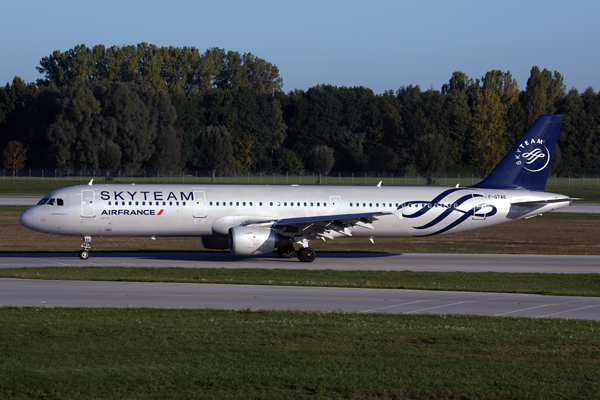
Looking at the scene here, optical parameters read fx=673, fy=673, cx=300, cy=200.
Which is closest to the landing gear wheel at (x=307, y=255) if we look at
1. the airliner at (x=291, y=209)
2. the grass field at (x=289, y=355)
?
the airliner at (x=291, y=209)

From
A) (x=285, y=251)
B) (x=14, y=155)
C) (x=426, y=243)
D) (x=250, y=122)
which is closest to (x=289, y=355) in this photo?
(x=285, y=251)

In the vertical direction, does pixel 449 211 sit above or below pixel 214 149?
below

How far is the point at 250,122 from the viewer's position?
136 m

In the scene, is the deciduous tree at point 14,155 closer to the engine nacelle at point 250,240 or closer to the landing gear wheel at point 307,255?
the landing gear wheel at point 307,255

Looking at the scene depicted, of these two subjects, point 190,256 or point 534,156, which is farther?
point 534,156

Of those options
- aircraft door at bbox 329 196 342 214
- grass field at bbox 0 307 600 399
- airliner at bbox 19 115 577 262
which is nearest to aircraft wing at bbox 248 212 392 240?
airliner at bbox 19 115 577 262

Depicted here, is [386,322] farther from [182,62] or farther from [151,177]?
[182,62]

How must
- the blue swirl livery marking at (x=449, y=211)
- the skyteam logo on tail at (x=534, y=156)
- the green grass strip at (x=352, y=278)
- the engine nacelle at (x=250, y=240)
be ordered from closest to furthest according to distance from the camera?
the green grass strip at (x=352, y=278)
the engine nacelle at (x=250, y=240)
the blue swirl livery marking at (x=449, y=211)
the skyteam logo on tail at (x=534, y=156)

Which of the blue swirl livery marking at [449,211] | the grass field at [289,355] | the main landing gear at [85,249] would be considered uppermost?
the blue swirl livery marking at [449,211]

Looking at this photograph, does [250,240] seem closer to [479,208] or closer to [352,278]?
[352,278]

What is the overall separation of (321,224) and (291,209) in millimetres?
2293

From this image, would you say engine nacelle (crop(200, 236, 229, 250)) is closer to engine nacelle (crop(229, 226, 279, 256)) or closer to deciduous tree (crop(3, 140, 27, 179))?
engine nacelle (crop(229, 226, 279, 256))

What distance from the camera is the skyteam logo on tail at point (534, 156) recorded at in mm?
36000

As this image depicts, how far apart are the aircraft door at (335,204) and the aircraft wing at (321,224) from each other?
3.75 ft
